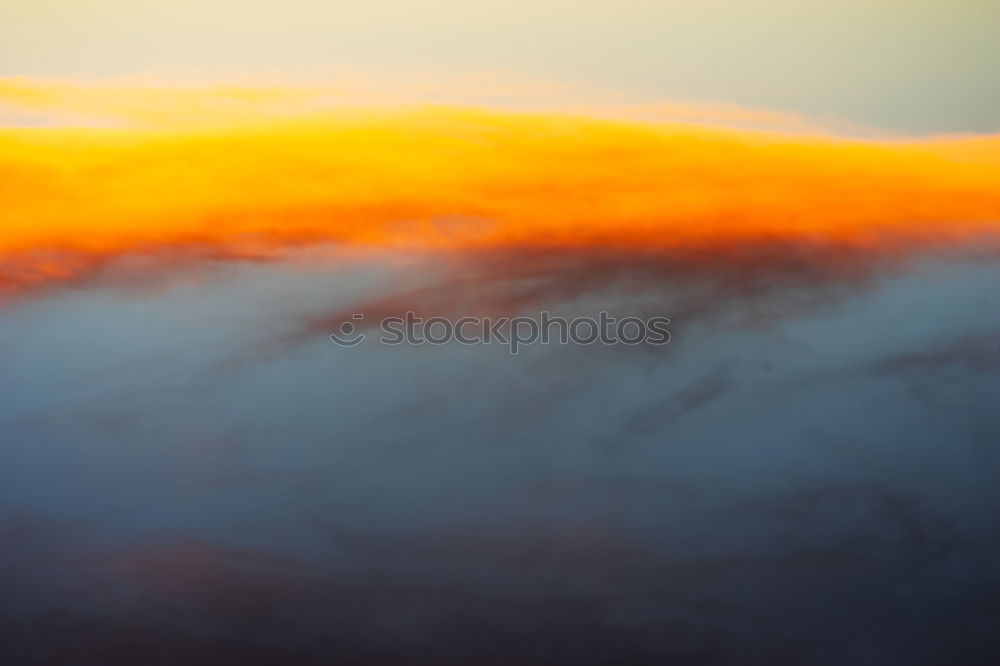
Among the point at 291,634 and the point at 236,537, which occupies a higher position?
the point at 236,537

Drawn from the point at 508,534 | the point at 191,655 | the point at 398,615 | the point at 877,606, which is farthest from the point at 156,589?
the point at 877,606

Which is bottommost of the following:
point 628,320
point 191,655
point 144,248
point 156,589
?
point 191,655

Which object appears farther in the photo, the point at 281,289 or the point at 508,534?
the point at 281,289

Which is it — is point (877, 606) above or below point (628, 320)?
below

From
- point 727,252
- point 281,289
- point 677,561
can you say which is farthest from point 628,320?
point 281,289

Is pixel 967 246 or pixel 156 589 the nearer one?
pixel 156 589

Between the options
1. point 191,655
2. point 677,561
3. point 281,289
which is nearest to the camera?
point 191,655

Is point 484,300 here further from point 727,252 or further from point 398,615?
point 398,615

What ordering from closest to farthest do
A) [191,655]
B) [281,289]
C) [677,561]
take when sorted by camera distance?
[191,655], [677,561], [281,289]

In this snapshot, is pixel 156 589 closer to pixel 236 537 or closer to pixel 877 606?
pixel 236 537
